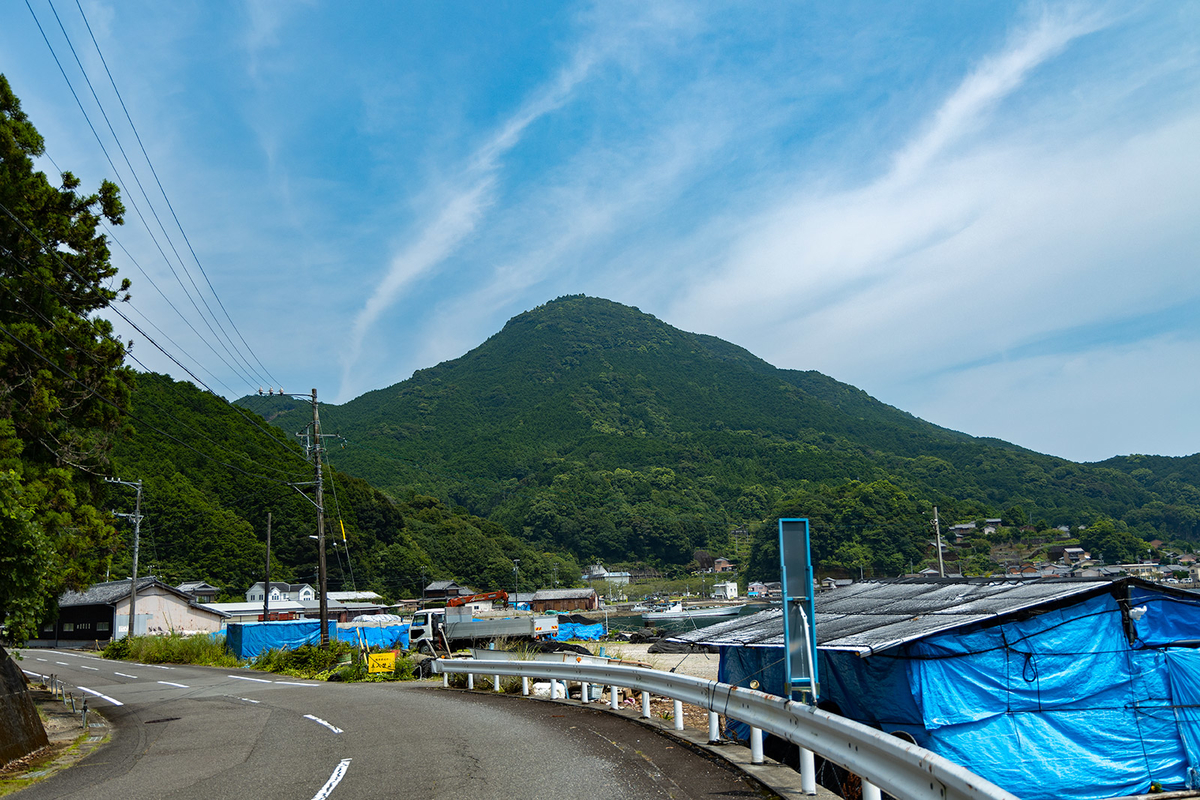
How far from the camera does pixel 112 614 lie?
51562mm

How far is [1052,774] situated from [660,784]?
21.5 ft

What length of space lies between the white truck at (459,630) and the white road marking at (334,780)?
1924 cm

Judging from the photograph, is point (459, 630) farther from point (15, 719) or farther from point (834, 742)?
point (834, 742)

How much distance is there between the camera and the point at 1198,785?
1096 cm

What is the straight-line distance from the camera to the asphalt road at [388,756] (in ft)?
24.1

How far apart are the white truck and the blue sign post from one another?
22233 millimetres

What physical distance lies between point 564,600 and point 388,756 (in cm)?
10637

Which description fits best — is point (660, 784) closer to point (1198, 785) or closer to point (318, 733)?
point (318, 733)

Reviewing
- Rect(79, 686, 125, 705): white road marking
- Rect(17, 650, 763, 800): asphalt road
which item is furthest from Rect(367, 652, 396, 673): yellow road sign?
Rect(17, 650, 763, 800): asphalt road

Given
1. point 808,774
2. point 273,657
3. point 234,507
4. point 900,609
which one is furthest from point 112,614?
point 808,774

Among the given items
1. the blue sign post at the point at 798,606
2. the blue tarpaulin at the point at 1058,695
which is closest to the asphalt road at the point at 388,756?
the blue sign post at the point at 798,606

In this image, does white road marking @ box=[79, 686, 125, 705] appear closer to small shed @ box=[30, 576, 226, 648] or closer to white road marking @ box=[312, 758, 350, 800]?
white road marking @ box=[312, 758, 350, 800]

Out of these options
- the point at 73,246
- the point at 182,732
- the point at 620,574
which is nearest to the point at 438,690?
the point at 182,732

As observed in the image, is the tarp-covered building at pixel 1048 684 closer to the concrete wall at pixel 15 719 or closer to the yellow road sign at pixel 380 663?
the concrete wall at pixel 15 719
